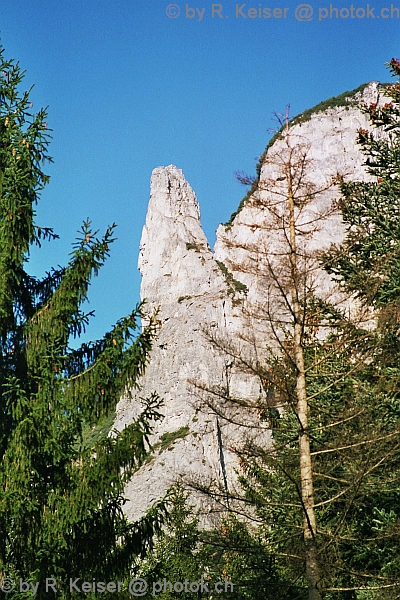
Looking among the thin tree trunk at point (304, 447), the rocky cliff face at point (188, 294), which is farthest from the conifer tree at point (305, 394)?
the rocky cliff face at point (188, 294)

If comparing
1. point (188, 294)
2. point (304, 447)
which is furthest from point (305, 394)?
point (188, 294)

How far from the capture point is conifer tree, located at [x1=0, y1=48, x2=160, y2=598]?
295 inches

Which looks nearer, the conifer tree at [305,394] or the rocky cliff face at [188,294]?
the conifer tree at [305,394]

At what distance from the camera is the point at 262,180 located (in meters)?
10.2

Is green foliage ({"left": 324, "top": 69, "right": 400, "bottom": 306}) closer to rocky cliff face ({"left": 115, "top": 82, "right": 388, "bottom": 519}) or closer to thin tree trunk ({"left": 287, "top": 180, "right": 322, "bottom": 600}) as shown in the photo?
rocky cliff face ({"left": 115, "top": 82, "right": 388, "bottom": 519})

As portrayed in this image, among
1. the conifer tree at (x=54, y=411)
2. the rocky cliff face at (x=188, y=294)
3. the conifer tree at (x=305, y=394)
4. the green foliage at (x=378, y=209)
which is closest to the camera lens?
the conifer tree at (x=54, y=411)

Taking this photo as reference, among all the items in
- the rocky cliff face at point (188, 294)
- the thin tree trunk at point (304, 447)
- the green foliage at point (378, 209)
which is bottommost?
the thin tree trunk at point (304, 447)

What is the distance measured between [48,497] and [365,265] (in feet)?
26.5

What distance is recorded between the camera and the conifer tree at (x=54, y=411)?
749cm

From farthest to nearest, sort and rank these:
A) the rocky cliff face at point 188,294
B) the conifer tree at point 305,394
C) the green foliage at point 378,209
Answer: the rocky cliff face at point 188,294 < the green foliage at point 378,209 < the conifer tree at point 305,394

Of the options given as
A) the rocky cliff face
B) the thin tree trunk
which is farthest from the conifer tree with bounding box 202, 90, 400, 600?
the rocky cliff face

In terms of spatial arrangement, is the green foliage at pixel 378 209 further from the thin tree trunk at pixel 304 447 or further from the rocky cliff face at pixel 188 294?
the thin tree trunk at pixel 304 447

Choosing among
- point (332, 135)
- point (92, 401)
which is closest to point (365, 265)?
point (92, 401)

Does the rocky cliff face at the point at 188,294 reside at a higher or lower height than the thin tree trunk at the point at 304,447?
higher
